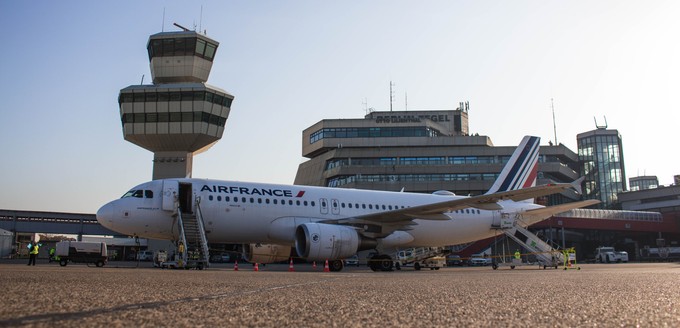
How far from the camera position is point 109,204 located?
66.2ft

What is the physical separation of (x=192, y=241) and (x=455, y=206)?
9941mm

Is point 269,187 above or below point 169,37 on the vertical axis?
below

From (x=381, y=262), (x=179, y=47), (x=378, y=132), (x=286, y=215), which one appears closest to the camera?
(x=286, y=215)

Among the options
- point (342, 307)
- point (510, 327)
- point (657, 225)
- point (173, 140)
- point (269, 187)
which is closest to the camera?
point (510, 327)

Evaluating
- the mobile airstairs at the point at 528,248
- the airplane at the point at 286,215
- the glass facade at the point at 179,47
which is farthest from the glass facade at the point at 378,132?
the airplane at the point at 286,215

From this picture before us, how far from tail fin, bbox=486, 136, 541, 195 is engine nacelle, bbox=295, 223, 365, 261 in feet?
42.9

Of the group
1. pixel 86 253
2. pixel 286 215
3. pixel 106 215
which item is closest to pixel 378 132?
pixel 86 253

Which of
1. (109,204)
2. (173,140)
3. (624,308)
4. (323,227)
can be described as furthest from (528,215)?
(173,140)

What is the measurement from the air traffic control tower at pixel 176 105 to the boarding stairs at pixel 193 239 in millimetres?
33659

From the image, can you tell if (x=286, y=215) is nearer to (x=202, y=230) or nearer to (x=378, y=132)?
(x=202, y=230)

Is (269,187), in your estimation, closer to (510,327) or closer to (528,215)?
(528,215)

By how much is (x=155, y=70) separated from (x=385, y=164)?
28312mm

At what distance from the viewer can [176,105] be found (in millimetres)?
53125

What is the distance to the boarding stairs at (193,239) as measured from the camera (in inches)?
741
